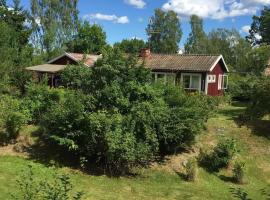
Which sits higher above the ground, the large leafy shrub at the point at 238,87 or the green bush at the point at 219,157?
the large leafy shrub at the point at 238,87

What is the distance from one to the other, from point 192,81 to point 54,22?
32.8 meters

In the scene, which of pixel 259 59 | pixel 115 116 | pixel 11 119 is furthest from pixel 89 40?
pixel 115 116

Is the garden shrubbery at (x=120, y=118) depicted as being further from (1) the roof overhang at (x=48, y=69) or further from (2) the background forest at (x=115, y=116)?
(1) the roof overhang at (x=48, y=69)

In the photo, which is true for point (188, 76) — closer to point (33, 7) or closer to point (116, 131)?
point (116, 131)

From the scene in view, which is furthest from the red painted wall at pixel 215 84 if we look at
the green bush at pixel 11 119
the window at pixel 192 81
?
the green bush at pixel 11 119

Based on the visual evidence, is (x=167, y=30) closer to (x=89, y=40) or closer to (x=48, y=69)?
(x=89, y=40)

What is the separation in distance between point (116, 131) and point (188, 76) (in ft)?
59.0

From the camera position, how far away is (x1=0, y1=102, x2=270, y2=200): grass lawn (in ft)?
48.2

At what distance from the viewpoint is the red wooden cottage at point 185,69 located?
32406 millimetres

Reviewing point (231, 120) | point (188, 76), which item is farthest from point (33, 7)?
point (231, 120)

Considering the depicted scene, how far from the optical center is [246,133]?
2155 centimetres

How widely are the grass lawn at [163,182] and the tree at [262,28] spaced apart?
7169 centimetres

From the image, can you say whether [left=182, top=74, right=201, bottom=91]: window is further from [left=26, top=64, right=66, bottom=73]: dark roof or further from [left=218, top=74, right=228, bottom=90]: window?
[left=26, top=64, right=66, bottom=73]: dark roof

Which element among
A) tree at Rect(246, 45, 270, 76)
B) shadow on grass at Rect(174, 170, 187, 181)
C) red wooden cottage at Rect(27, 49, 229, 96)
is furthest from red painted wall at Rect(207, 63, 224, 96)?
shadow on grass at Rect(174, 170, 187, 181)
